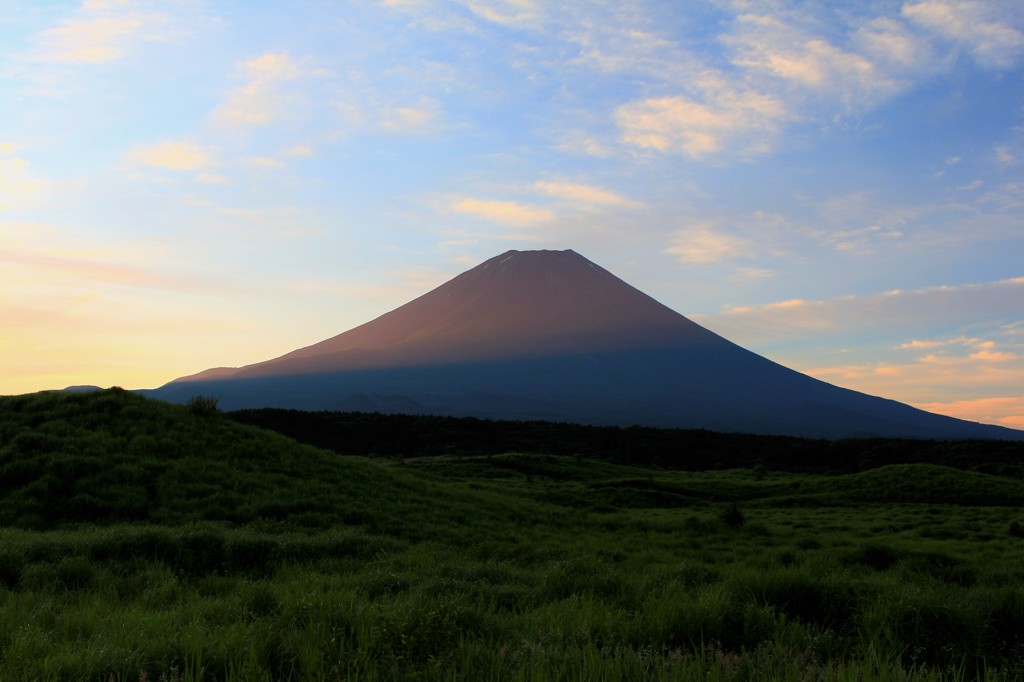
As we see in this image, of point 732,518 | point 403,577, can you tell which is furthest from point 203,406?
point 732,518

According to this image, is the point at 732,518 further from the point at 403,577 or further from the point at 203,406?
the point at 203,406

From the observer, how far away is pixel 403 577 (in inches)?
331

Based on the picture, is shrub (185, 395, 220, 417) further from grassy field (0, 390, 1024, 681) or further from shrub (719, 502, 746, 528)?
shrub (719, 502, 746, 528)

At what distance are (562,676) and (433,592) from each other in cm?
347

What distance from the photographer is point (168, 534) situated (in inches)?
449

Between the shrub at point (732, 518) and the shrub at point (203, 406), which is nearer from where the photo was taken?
the shrub at point (203, 406)

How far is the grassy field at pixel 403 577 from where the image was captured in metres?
4.43

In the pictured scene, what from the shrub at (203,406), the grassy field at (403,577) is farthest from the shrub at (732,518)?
the shrub at (203,406)

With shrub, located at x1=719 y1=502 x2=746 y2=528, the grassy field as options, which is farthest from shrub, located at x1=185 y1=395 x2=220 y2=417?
shrub, located at x1=719 y1=502 x2=746 y2=528

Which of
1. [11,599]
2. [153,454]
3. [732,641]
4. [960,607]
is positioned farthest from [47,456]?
[960,607]

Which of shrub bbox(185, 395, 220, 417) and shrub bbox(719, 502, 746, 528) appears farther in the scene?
shrub bbox(719, 502, 746, 528)

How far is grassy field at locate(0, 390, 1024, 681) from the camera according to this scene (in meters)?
4.43

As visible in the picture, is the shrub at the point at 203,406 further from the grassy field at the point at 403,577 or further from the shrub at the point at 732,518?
the shrub at the point at 732,518

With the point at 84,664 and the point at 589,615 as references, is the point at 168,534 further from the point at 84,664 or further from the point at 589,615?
the point at 589,615
